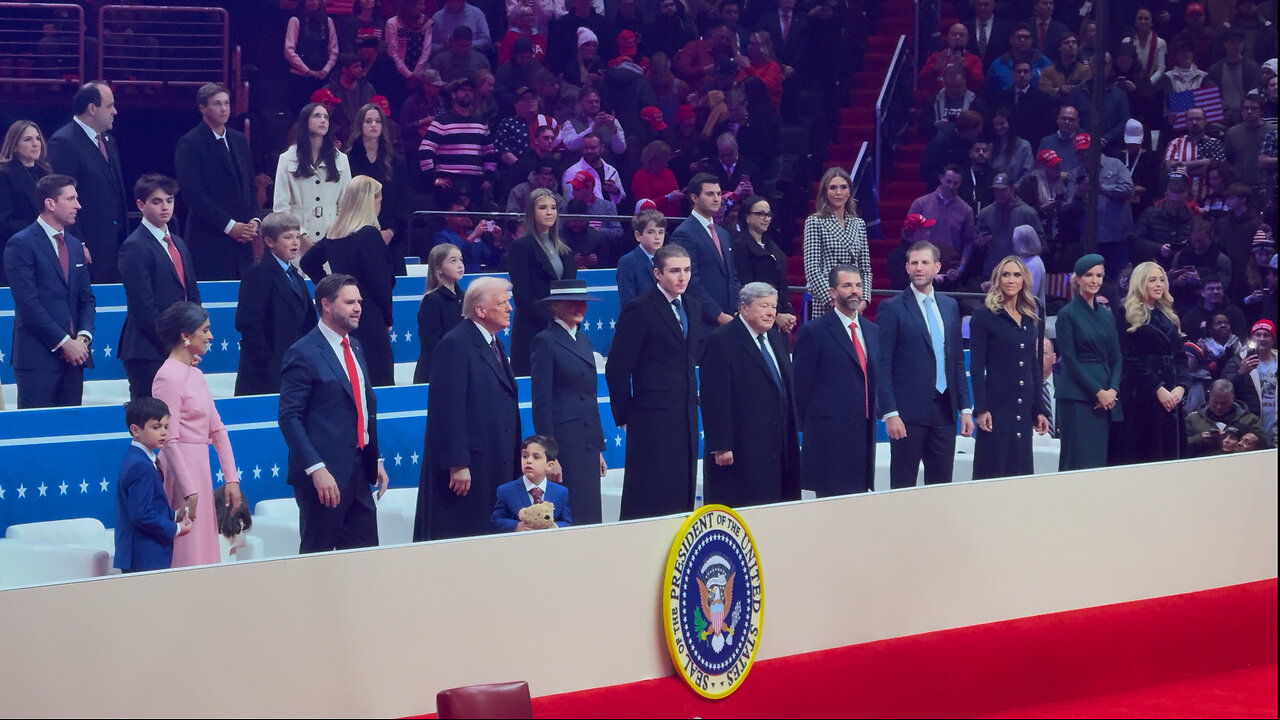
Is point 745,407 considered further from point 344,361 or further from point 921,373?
point 344,361

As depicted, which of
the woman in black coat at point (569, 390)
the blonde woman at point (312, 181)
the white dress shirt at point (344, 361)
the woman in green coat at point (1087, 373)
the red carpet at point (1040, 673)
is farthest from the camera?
the blonde woman at point (312, 181)

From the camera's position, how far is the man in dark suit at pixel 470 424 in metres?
5.42

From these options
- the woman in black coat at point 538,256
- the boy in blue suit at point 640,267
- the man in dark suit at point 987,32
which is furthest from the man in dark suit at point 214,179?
the man in dark suit at point 987,32

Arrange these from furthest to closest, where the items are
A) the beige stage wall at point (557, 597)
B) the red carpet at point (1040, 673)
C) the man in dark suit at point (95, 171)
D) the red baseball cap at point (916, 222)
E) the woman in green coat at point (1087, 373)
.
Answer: the red baseball cap at point (916, 222) < the woman in green coat at point (1087, 373) < the man in dark suit at point (95, 171) < the red carpet at point (1040, 673) < the beige stage wall at point (557, 597)

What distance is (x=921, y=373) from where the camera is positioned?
6699 mm

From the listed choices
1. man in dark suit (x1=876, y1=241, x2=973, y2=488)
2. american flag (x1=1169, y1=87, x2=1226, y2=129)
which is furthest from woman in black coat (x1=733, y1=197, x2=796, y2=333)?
american flag (x1=1169, y1=87, x2=1226, y2=129)

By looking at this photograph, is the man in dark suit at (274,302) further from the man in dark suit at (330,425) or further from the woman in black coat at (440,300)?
the man in dark suit at (330,425)

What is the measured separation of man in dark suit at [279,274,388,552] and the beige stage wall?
1068 mm

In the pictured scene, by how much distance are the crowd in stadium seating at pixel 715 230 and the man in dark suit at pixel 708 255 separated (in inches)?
0.6

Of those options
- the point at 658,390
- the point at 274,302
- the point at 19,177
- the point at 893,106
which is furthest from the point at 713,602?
the point at 893,106

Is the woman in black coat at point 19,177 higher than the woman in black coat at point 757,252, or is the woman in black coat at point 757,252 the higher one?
the woman in black coat at point 19,177

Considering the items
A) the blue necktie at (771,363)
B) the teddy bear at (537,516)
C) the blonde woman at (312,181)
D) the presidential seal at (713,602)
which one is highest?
the blonde woman at (312,181)

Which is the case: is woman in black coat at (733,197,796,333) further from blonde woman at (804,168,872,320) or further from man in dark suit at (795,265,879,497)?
man in dark suit at (795,265,879,497)

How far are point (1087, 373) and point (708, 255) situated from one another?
5.52 feet
